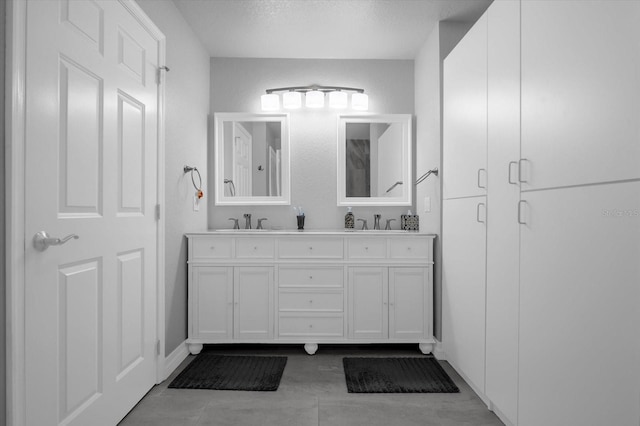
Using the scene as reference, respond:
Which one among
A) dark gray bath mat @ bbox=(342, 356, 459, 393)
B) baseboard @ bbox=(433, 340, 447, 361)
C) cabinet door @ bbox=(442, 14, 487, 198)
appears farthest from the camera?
baseboard @ bbox=(433, 340, 447, 361)

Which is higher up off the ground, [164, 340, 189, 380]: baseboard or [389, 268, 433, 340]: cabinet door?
[389, 268, 433, 340]: cabinet door

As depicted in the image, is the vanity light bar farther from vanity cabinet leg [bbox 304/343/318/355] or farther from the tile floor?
the tile floor

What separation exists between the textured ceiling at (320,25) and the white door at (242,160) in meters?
0.67

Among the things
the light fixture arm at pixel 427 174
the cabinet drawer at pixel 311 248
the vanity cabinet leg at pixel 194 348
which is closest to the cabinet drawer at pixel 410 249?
the cabinet drawer at pixel 311 248

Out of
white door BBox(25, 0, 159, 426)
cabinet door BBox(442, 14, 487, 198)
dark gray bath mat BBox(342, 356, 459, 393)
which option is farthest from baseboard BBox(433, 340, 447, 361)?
white door BBox(25, 0, 159, 426)

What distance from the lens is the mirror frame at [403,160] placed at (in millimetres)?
3686

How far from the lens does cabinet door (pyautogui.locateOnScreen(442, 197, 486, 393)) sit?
230cm

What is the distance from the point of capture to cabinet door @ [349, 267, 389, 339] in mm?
3121

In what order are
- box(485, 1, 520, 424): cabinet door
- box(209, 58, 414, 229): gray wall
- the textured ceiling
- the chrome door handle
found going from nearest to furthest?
the chrome door handle → box(485, 1, 520, 424): cabinet door → the textured ceiling → box(209, 58, 414, 229): gray wall

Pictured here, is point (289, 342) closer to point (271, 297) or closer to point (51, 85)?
point (271, 297)

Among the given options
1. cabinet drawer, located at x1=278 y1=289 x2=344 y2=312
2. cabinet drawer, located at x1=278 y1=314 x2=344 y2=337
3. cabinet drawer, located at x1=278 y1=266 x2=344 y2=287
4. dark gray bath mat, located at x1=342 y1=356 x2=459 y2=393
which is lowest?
dark gray bath mat, located at x1=342 y1=356 x2=459 y2=393

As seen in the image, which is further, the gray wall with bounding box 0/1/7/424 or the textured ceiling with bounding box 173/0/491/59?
the textured ceiling with bounding box 173/0/491/59

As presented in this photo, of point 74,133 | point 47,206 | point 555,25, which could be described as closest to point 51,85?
point 74,133

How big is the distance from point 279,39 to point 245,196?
131 cm
